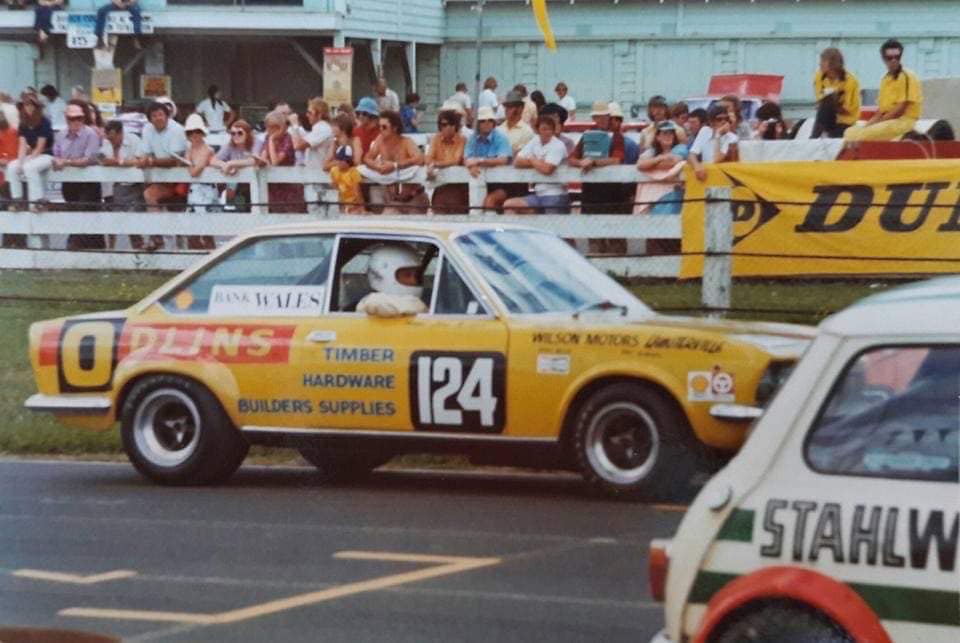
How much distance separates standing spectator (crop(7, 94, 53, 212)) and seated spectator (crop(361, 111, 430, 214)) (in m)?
4.45

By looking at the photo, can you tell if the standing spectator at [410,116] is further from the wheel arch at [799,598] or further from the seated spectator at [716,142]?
the wheel arch at [799,598]

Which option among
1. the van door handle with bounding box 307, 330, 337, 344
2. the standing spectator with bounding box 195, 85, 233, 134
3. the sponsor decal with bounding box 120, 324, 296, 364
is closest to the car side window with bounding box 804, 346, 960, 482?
the van door handle with bounding box 307, 330, 337, 344

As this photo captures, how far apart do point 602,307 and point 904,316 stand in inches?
219

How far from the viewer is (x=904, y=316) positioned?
5199 millimetres

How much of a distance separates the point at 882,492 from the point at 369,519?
17.0 feet

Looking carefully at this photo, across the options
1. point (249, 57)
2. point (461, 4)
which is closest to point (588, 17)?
point (461, 4)

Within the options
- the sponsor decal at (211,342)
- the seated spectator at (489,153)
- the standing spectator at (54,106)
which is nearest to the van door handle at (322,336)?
the sponsor decal at (211,342)

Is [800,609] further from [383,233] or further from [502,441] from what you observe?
[383,233]

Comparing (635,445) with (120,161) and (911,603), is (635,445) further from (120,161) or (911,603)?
(120,161)

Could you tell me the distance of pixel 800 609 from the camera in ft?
17.0

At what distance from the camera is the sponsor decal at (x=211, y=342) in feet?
→ 35.7

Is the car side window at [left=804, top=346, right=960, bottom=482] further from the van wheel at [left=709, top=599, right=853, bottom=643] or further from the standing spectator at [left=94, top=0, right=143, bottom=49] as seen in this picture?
the standing spectator at [left=94, top=0, right=143, bottom=49]

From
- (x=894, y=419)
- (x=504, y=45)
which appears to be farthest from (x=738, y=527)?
(x=504, y=45)

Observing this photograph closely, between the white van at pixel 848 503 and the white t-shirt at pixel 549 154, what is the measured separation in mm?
12971
